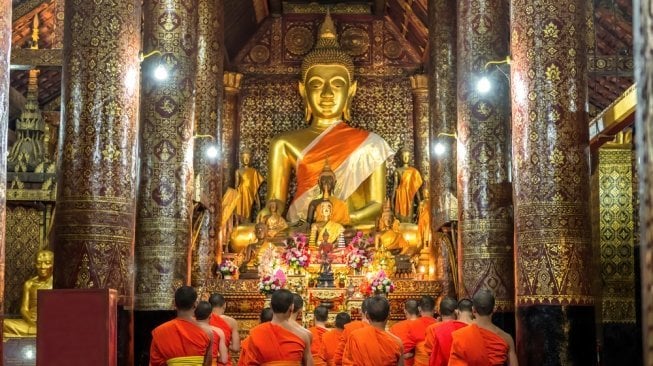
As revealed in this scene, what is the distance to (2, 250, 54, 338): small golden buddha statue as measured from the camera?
15477mm

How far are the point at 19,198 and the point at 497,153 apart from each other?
812cm

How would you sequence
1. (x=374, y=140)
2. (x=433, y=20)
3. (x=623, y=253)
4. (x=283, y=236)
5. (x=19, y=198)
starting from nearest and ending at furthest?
1. (x=623, y=253)
2. (x=19, y=198)
3. (x=433, y=20)
4. (x=283, y=236)
5. (x=374, y=140)

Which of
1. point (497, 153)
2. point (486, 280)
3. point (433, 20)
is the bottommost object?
point (486, 280)

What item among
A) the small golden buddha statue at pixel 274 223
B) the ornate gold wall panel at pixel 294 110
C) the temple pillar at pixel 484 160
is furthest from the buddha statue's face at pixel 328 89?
the temple pillar at pixel 484 160

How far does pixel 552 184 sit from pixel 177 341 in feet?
12.1

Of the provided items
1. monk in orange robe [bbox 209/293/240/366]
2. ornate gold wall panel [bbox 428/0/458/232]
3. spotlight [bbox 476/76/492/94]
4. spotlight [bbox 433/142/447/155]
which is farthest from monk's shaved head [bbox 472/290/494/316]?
spotlight [bbox 433/142/447/155]

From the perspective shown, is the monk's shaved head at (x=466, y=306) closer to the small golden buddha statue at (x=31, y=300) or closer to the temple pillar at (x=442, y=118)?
the temple pillar at (x=442, y=118)

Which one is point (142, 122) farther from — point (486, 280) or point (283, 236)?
point (283, 236)

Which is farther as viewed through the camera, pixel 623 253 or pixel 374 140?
pixel 374 140

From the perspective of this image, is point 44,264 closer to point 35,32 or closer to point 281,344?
point 35,32

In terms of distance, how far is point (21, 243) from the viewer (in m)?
17.2

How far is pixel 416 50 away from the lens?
23953mm

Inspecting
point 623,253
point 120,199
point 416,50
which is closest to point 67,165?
point 120,199

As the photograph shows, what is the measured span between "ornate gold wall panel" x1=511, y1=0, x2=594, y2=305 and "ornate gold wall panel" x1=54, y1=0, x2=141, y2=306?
140 inches
